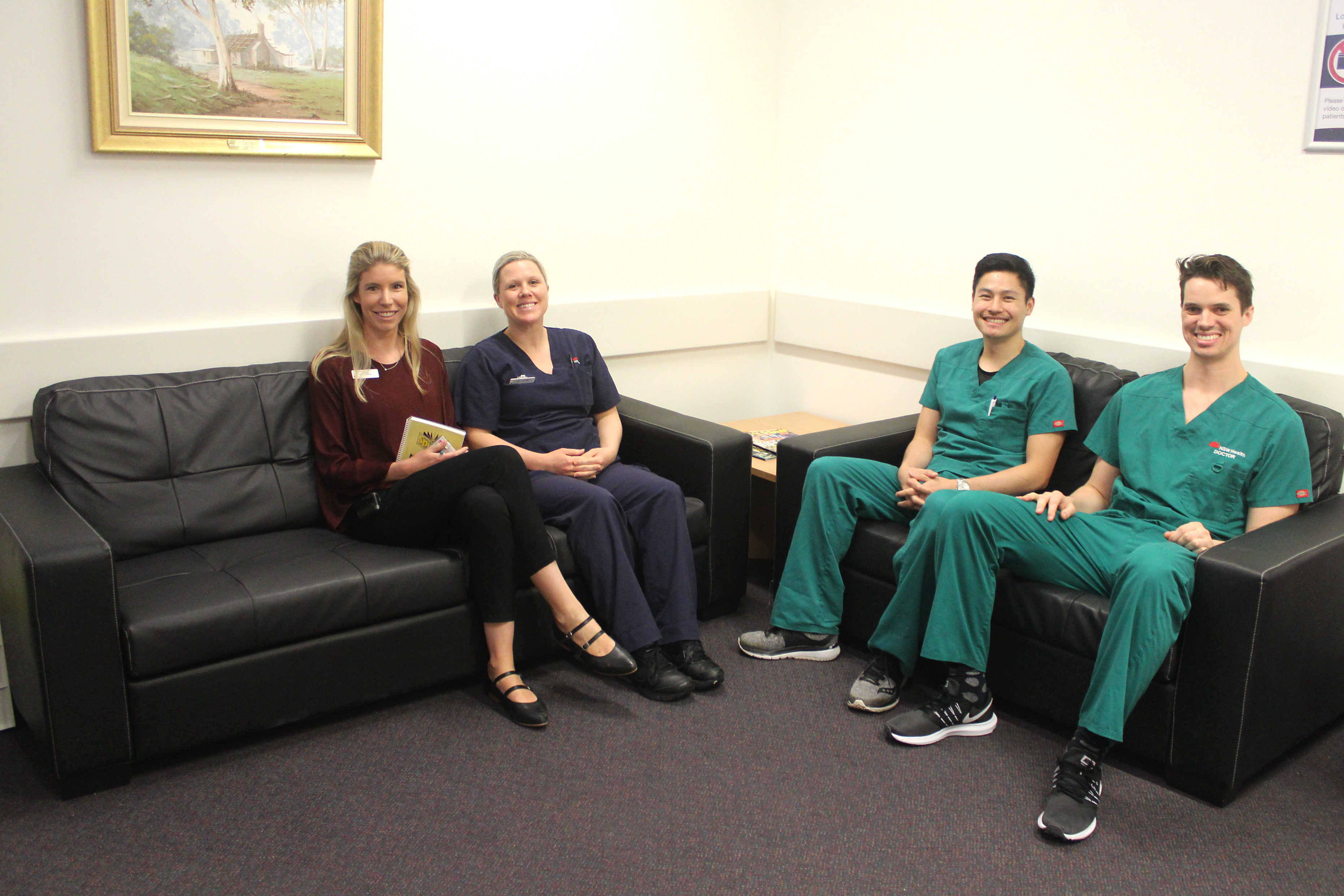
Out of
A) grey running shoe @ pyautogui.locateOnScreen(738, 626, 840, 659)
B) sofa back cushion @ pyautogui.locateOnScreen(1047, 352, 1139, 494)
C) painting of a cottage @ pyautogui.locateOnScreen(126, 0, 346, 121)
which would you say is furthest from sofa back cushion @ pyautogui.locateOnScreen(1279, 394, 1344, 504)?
painting of a cottage @ pyautogui.locateOnScreen(126, 0, 346, 121)

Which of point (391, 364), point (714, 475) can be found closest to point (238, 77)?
point (391, 364)

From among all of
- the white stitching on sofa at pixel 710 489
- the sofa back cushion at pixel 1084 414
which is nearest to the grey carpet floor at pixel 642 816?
the white stitching on sofa at pixel 710 489

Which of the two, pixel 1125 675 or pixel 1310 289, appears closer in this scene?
pixel 1125 675

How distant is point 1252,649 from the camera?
2.35m

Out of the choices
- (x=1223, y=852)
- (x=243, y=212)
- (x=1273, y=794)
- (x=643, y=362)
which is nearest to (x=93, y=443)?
(x=243, y=212)

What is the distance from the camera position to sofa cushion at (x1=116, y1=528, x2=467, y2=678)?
2.45 metres

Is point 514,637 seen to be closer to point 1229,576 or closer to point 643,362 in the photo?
point 643,362

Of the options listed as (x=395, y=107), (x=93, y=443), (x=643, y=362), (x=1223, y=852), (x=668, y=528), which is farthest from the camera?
(x=643, y=362)

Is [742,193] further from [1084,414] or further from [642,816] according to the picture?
[642,816]

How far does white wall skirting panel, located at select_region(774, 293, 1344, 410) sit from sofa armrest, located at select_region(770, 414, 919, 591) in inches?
18.8

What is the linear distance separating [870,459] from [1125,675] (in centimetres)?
108

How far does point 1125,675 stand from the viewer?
2.44 metres

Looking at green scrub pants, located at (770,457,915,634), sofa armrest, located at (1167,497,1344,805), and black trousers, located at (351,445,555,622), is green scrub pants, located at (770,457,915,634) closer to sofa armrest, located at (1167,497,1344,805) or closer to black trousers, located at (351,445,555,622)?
black trousers, located at (351,445,555,622)

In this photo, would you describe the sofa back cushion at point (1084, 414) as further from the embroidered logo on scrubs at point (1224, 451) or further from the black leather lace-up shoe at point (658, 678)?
the black leather lace-up shoe at point (658, 678)
